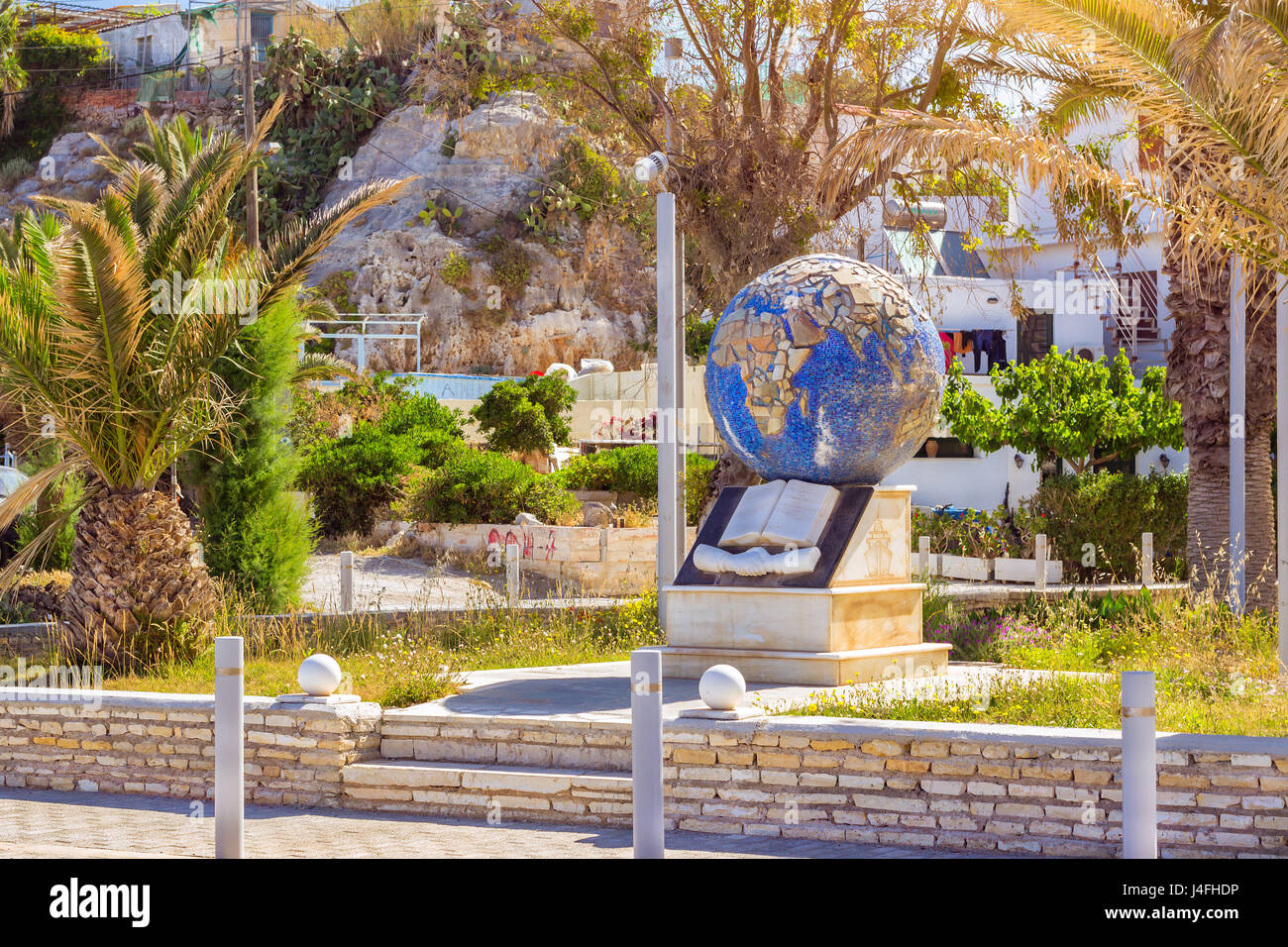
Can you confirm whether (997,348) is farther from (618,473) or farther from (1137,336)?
(618,473)

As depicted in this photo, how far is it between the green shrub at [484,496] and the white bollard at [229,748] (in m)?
16.9

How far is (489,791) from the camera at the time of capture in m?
8.12

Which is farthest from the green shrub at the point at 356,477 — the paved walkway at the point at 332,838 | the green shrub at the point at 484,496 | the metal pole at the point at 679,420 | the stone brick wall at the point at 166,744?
the paved walkway at the point at 332,838

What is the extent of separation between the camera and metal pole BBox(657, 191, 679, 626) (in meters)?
12.7

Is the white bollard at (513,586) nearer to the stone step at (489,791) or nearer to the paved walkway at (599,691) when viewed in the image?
the paved walkway at (599,691)

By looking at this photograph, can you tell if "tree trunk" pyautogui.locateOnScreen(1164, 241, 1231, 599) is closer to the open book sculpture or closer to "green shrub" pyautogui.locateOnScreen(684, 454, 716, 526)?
the open book sculpture

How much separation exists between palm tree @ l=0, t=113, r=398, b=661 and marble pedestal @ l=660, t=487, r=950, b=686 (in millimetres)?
4167

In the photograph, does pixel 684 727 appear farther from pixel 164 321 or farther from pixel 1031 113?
pixel 1031 113

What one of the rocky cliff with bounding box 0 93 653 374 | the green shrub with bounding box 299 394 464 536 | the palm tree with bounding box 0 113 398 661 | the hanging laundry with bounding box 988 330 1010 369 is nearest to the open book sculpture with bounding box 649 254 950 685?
the palm tree with bounding box 0 113 398 661

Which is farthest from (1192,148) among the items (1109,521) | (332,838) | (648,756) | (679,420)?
(1109,521)

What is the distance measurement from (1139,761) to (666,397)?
815 cm

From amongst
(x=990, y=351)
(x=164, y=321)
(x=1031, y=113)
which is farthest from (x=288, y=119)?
(x=164, y=321)
